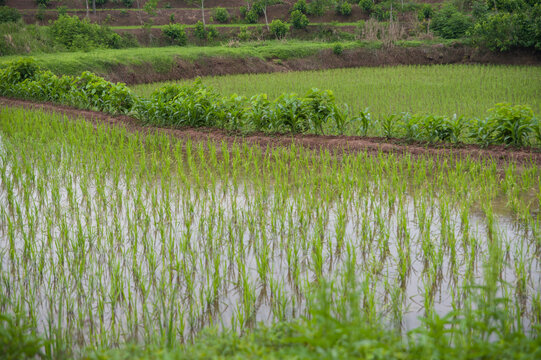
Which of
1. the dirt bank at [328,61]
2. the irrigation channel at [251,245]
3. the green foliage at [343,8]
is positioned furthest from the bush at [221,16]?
the irrigation channel at [251,245]

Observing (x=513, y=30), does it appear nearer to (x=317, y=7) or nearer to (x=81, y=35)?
(x=317, y=7)

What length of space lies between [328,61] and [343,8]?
509 inches

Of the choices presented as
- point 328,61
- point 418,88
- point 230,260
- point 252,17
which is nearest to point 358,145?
point 230,260

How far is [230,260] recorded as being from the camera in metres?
3.54

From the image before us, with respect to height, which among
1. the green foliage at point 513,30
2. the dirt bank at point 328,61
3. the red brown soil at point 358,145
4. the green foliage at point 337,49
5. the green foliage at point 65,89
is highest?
the green foliage at point 513,30

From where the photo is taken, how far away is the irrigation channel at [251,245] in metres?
2.81

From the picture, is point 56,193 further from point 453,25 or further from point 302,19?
point 302,19

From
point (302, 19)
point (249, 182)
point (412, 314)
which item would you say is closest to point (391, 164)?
point (249, 182)

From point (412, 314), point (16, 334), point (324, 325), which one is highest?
point (324, 325)

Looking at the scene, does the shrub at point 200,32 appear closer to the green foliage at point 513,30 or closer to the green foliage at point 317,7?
the green foliage at point 317,7

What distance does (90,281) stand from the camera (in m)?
3.10

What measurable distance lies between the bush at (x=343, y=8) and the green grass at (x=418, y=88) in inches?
652

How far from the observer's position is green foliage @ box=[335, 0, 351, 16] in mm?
34344

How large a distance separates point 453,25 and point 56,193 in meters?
26.1
